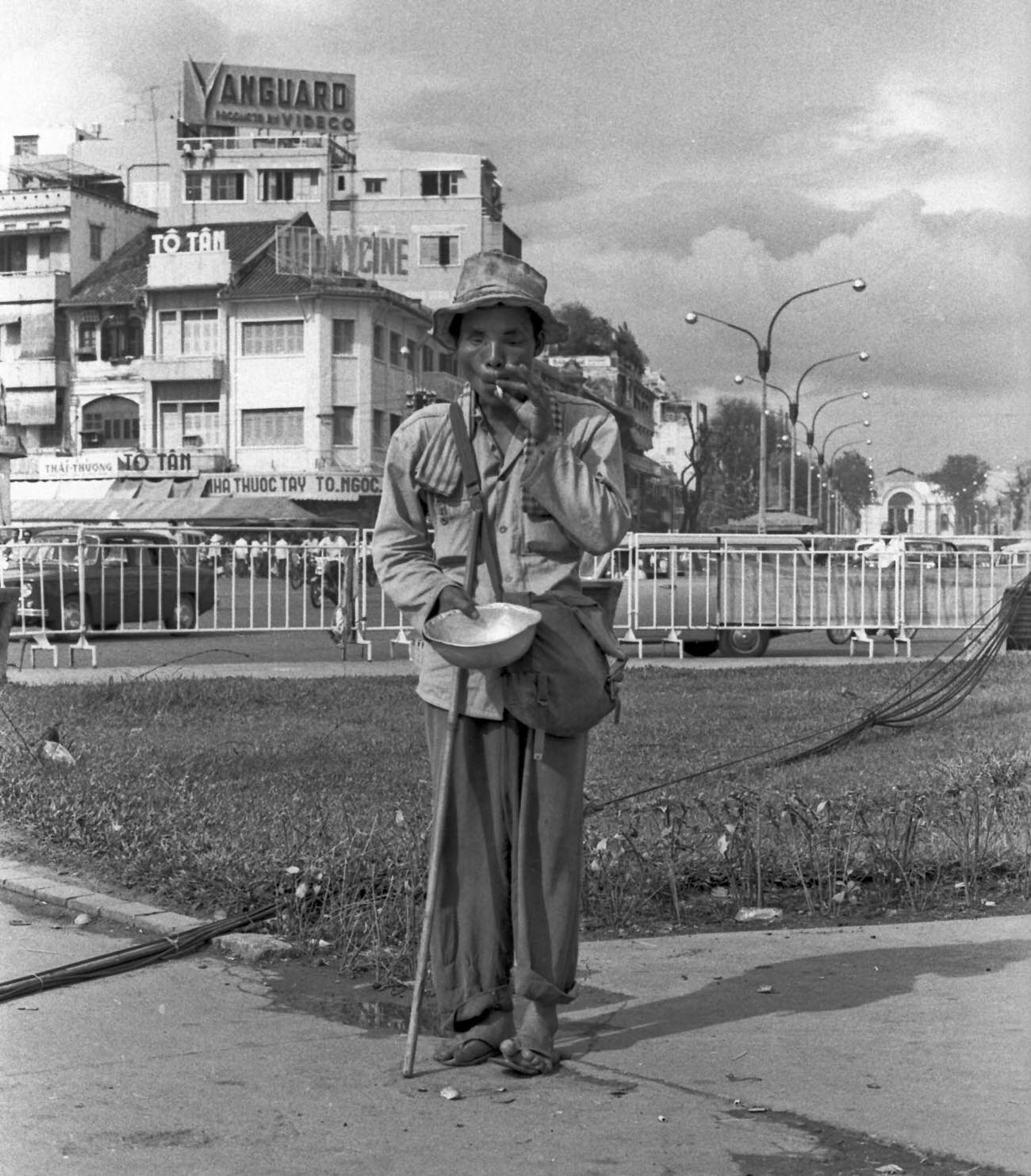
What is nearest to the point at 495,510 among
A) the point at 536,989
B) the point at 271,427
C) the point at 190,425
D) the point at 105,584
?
the point at 536,989

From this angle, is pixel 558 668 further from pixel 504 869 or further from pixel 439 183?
pixel 439 183

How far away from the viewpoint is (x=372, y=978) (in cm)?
500

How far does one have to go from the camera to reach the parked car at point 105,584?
17.4 metres

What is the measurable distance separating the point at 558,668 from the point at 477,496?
0.45 m

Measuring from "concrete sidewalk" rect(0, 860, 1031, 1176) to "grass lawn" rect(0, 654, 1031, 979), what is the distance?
0.52 metres

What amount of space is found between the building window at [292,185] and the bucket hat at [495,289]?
Result: 7156 centimetres

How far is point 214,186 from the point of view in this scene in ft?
246

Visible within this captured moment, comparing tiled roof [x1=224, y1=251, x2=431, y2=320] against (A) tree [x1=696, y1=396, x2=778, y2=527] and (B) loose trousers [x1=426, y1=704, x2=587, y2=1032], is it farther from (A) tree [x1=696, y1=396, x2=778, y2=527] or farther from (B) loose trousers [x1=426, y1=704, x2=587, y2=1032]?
(B) loose trousers [x1=426, y1=704, x2=587, y2=1032]

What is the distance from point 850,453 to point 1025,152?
69.2 meters

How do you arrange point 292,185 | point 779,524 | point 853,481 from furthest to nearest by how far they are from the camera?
point 853,481
point 292,185
point 779,524

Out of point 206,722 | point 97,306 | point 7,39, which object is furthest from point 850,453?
point 7,39

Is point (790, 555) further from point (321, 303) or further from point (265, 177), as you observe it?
point (265, 177)

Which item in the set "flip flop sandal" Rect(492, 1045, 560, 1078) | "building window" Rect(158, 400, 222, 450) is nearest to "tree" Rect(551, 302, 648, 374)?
"building window" Rect(158, 400, 222, 450)

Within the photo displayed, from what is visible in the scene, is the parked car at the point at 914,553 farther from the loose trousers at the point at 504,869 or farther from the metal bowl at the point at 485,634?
the metal bowl at the point at 485,634
